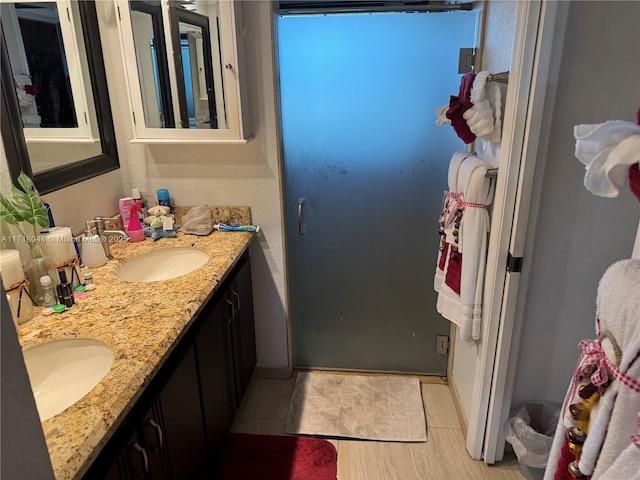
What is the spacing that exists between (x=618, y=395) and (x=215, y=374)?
134 cm

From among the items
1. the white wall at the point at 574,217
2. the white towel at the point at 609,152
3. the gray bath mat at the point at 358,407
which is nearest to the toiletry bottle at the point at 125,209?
the gray bath mat at the point at 358,407

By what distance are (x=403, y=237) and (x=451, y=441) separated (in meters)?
0.98

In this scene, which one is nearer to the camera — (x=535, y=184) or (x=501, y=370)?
(x=535, y=184)

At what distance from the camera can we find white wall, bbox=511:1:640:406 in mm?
1353

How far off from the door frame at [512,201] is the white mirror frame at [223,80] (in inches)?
41.7

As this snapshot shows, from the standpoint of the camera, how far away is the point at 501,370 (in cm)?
175

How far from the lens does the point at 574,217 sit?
154cm

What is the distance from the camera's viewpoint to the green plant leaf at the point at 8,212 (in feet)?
4.51

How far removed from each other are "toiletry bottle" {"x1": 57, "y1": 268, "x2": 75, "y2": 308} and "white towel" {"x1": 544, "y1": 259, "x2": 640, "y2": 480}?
143 centimetres

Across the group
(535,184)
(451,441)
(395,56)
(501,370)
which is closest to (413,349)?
(451,441)

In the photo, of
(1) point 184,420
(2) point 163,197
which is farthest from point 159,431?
(2) point 163,197

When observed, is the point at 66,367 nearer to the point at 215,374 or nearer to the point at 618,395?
the point at 215,374

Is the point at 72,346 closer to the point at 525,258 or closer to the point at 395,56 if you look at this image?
the point at 525,258

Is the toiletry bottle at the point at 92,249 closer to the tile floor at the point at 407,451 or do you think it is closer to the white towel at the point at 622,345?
the tile floor at the point at 407,451
